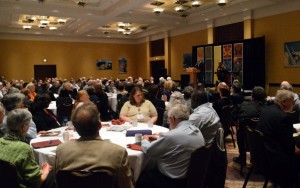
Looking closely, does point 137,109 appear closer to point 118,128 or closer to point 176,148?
point 118,128

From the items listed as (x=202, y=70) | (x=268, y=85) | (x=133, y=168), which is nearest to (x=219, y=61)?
(x=202, y=70)

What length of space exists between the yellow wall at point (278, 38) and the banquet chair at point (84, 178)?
1008 centimetres

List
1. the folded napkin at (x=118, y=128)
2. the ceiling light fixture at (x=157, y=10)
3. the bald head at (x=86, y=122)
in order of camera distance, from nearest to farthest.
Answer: the bald head at (x=86, y=122) < the folded napkin at (x=118, y=128) < the ceiling light fixture at (x=157, y=10)

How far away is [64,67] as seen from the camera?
755 inches

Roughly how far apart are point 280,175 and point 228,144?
307 cm

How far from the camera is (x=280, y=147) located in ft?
10.4

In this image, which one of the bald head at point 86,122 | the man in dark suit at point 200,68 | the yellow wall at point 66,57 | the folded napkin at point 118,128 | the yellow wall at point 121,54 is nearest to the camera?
the bald head at point 86,122

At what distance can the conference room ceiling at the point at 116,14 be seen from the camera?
11.0m

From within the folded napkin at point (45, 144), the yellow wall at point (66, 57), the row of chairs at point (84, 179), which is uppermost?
the yellow wall at point (66, 57)

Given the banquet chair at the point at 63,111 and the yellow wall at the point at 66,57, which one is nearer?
the banquet chair at the point at 63,111

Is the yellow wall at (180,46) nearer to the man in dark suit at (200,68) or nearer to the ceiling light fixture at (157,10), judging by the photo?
the man in dark suit at (200,68)

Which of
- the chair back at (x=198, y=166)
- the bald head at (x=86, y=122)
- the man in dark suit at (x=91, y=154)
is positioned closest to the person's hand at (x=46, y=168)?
the man in dark suit at (x=91, y=154)

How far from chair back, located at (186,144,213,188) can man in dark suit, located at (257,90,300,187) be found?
1.05 m

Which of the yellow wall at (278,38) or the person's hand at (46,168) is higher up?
the yellow wall at (278,38)
